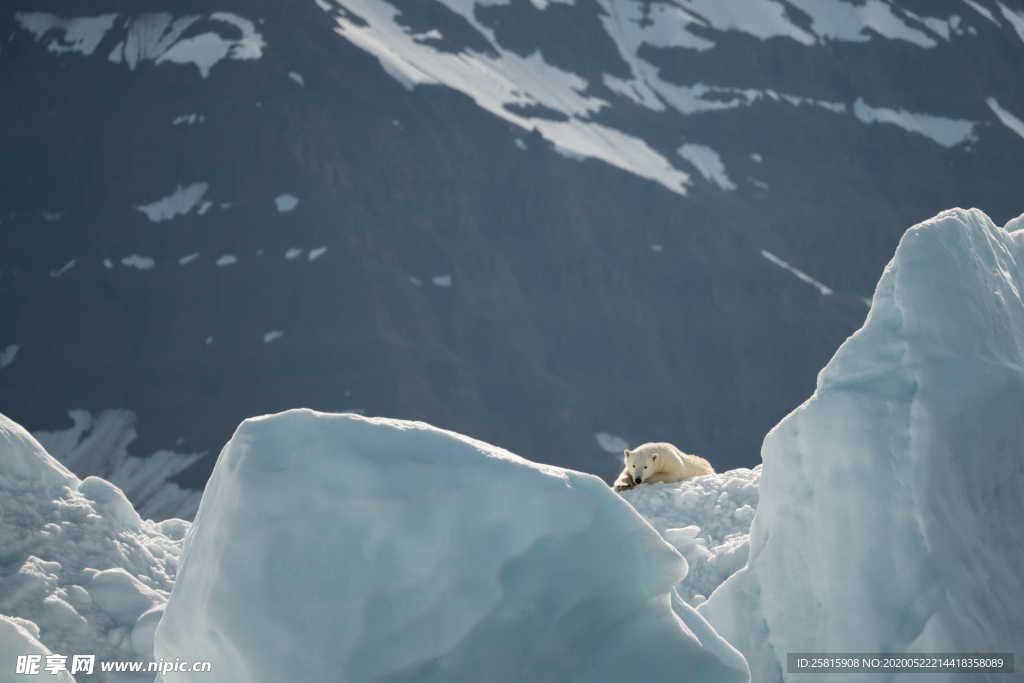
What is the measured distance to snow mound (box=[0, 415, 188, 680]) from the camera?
344 inches

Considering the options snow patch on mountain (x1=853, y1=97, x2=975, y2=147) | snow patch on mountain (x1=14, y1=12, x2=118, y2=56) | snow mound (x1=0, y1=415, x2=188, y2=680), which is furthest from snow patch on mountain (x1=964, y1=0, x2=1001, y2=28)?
snow mound (x1=0, y1=415, x2=188, y2=680)

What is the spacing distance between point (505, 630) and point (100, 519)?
595 cm

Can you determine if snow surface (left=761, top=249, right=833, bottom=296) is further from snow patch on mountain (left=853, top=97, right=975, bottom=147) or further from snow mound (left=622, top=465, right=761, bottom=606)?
snow mound (left=622, top=465, right=761, bottom=606)

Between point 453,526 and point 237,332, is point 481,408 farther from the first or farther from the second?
point 453,526

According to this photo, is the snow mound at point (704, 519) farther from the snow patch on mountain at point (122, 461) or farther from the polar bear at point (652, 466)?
the snow patch on mountain at point (122, 461)

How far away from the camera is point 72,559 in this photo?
9453mm

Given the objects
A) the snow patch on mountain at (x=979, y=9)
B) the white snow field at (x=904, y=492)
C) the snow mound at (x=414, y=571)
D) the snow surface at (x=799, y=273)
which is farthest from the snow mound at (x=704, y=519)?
the snow patch on mountain at (x=979, y=9)

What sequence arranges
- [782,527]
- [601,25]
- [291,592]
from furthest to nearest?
[601,25] < [782,527] < [291,592]

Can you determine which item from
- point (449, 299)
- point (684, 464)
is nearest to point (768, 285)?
point (449, 299)

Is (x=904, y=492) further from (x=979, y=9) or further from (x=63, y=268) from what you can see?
(x=979, y=9)

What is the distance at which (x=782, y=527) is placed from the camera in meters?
7.22

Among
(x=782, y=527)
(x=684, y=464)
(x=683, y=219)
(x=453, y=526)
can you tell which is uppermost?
(x=453, y=526)

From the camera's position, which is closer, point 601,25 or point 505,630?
point 505,630

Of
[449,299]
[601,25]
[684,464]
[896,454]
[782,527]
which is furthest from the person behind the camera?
[601,25]
